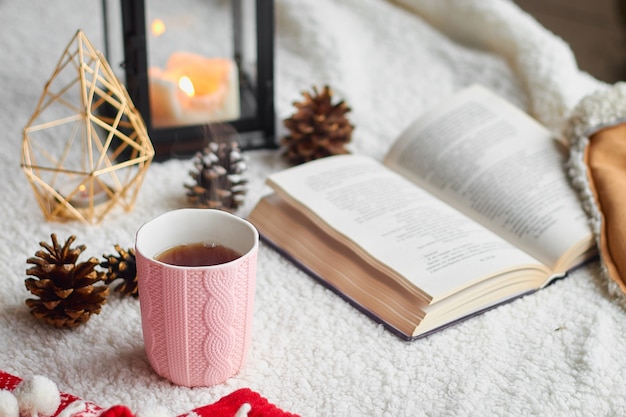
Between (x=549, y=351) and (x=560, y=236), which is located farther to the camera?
(x=560, y=236)

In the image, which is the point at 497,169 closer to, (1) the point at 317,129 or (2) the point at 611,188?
(2) the point at 611,188

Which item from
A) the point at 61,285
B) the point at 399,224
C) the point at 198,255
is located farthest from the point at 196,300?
the point at 399,224

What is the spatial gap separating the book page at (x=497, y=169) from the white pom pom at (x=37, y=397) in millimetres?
538

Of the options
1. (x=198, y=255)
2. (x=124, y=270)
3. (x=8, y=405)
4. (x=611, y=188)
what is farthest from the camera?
(x=611, y=188)

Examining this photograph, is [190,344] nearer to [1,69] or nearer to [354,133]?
[354,133]

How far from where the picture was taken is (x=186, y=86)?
3.43 ft

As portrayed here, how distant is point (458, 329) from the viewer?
0.78 m

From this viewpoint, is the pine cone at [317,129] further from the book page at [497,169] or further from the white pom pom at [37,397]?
the white pom pom at [37,397]

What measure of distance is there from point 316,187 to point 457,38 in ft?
2.05

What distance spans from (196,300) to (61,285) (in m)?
0.18

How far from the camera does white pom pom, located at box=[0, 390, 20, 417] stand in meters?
0.58

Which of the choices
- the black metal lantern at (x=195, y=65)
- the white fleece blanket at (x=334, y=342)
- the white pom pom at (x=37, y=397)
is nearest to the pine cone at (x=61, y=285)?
the white fleece blanket at (x=334, y=342)

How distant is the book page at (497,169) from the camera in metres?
0.90

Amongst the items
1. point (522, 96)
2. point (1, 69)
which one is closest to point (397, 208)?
point (522, 96)
